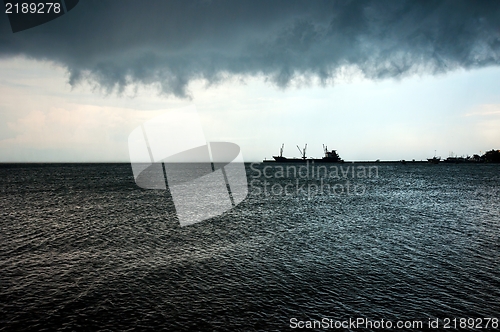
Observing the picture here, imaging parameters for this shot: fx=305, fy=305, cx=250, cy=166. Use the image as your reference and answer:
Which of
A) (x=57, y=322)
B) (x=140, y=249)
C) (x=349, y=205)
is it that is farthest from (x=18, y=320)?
(x=349, y=205)

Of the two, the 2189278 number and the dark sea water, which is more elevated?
the dark sea water

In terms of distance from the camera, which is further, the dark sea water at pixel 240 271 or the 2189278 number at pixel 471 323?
the dark sea water at pixel 240 271

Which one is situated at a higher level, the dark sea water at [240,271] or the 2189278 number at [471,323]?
the dark sea water at [240,271]

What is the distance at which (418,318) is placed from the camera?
1895cm

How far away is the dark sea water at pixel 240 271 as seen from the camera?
63.1 ft

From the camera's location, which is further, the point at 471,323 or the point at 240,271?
the point at 240,271

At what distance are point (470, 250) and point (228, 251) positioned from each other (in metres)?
25.7

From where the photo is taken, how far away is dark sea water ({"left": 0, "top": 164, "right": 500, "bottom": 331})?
19219 mm

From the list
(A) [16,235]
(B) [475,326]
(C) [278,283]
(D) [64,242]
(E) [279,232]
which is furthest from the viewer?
(E) [279,232]

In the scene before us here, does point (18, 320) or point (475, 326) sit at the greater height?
point (18, 320)

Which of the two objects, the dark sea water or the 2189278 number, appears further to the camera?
the dark sea water

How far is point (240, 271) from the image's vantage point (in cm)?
2627

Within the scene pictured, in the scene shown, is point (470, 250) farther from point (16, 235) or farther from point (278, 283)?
point (16, 235)

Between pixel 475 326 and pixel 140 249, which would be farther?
pixel 140 249
